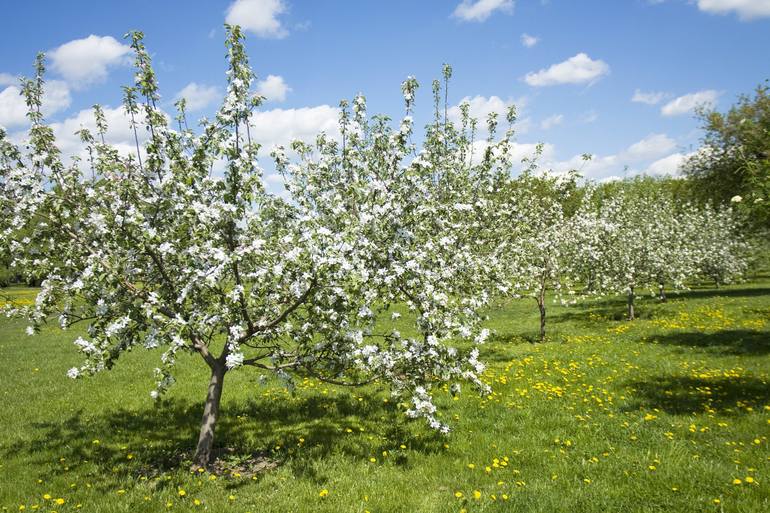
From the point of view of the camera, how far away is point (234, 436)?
33.4ft

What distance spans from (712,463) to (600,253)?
18232 millimetres

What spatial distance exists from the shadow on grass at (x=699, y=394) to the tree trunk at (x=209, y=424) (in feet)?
32.2

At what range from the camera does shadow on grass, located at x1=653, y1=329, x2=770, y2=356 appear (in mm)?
17719

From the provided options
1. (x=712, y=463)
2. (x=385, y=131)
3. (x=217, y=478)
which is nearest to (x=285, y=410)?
(x=217, y=478)

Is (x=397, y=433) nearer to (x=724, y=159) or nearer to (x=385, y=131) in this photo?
(x=385, y=131)

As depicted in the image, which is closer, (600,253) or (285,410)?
(285,410)

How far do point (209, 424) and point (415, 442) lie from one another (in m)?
4.24

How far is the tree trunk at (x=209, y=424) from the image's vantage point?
8.69 m

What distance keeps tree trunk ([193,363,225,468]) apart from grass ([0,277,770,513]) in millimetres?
355

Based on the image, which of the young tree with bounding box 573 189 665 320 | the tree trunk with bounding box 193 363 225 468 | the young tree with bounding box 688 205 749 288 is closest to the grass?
the tree trunk with bounding box 193 363 225 468

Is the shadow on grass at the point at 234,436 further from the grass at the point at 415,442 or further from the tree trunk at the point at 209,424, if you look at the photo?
the tree trunk at the point at 209,424

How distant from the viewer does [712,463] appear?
849 centimetres

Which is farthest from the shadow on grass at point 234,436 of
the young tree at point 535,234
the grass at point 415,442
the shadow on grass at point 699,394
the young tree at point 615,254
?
the young tree at point 615,254

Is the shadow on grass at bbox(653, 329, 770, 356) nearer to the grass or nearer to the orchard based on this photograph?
the grass
